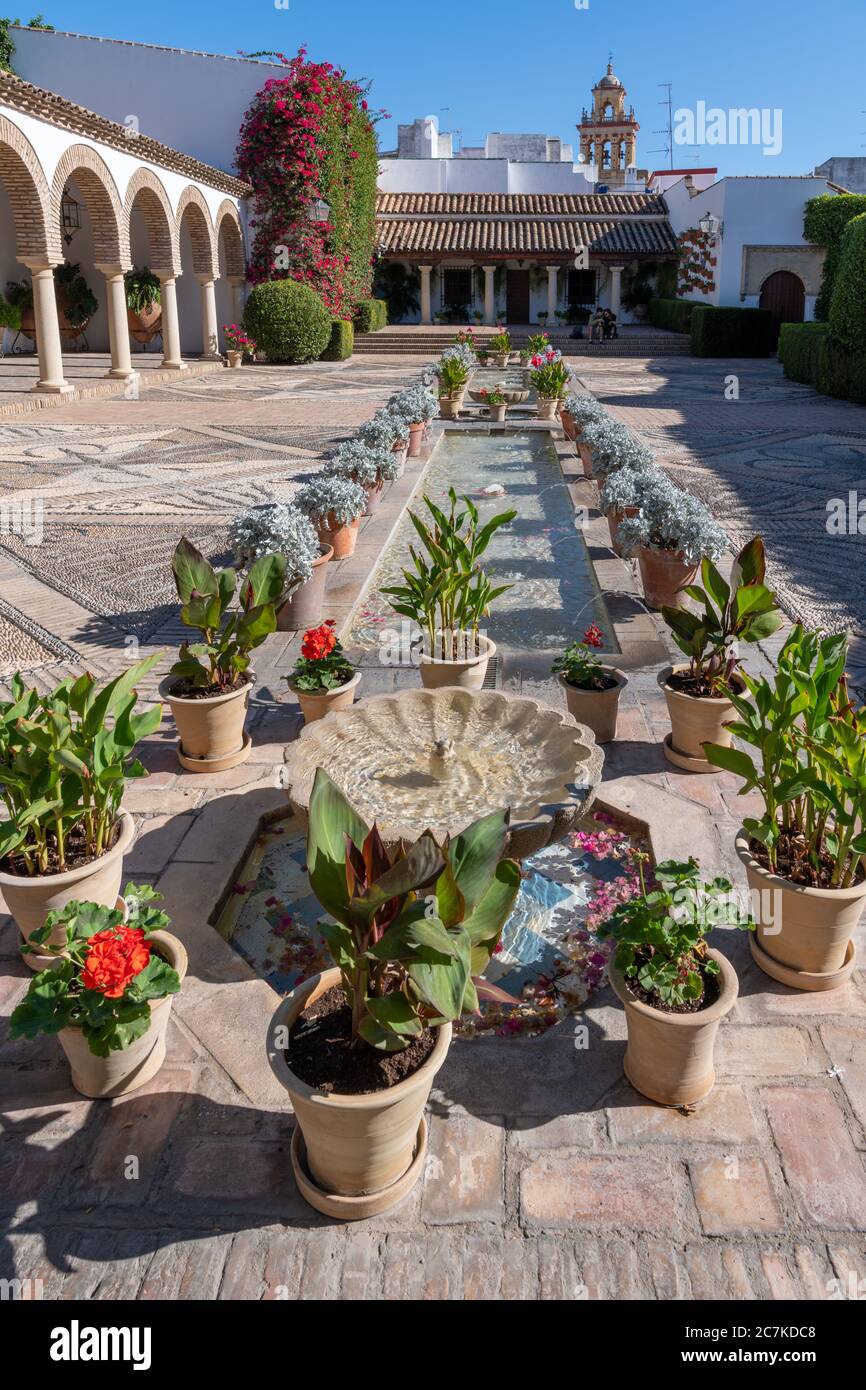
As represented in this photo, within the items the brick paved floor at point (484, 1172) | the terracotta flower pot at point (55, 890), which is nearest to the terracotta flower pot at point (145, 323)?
the terracotta flower pot at point (55, 890)

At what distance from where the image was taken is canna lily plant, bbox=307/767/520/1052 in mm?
2025

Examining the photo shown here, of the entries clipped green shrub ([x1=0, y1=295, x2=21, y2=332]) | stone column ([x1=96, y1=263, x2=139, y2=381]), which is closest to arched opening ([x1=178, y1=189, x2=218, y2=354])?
clipped green shrub ([x1=0, y1=295, x2=21, y2=332])

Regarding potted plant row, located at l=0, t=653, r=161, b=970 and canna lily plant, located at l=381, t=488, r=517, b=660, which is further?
canna lily plant, located at l=381, t=488, r=517, b=660

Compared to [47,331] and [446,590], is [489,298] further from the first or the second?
[446,590]

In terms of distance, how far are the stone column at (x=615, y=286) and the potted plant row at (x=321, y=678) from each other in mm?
30453

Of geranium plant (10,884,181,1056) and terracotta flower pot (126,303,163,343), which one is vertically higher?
terracotta flower pot (126,303,163,343)

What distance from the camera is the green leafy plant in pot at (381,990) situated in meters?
2.05

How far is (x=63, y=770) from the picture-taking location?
296 cm

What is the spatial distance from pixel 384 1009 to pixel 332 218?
2555 centimetres

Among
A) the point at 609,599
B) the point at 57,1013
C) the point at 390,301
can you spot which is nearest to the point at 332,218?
the point at 390,301

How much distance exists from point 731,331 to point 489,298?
31.3 feet

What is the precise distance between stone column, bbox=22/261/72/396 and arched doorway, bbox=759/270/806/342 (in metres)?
19.9

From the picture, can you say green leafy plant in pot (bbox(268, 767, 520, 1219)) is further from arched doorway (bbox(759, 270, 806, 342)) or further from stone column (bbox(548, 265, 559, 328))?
stone column (bbox(548, 265, 559, 328))

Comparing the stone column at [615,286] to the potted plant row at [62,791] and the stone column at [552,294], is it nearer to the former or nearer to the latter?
the stone column at [552,294]
